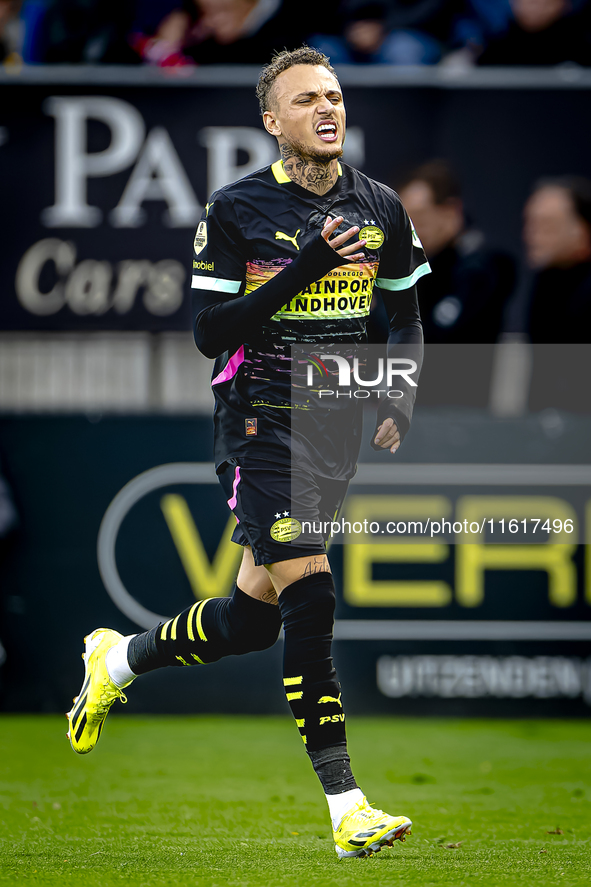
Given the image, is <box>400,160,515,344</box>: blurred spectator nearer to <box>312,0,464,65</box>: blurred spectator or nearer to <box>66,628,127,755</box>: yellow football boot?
<box>312,0,464,65</box>: blurred spectator

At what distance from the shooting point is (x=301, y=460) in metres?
3.33

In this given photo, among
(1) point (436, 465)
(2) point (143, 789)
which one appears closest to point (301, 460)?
(2) point (143, 789)

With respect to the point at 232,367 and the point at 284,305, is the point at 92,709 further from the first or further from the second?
the point at 284,305

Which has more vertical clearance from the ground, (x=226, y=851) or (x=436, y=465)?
(x=436, y=465)

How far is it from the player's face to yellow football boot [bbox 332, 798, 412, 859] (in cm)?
183

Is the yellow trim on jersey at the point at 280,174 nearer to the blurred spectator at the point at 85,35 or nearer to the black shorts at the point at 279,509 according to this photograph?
the black shorts at the point at 279,509

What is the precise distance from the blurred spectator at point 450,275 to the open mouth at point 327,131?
105 inches

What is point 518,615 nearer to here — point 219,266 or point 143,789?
point 143,789

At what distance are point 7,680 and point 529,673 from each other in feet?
9.02

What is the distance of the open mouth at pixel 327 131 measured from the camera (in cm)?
330

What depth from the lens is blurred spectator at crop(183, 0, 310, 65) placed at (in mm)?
6211

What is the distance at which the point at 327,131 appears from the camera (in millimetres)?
3303

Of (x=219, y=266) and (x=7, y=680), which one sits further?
(x=7, y=680)

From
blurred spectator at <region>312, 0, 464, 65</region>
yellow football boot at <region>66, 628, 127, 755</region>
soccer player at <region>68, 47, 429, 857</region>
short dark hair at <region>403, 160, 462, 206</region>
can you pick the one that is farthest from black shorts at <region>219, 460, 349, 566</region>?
blurred spectator at <region>312, 0, 464, 65</region>
